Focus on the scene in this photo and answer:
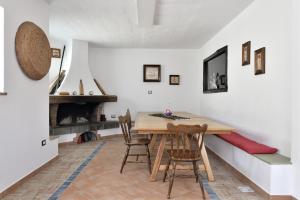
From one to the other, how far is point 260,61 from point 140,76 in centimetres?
415

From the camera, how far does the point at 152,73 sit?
691cm

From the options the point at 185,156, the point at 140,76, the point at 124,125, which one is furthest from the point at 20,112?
the point at 140,76

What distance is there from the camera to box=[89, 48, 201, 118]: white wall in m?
6.91

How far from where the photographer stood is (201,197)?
2646mm

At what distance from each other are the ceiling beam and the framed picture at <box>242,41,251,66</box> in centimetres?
148

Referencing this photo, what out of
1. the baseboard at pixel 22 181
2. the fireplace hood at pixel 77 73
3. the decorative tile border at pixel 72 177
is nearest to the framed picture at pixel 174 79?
the fireplace hood at pixel 77 73

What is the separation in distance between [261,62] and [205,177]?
5.62ft

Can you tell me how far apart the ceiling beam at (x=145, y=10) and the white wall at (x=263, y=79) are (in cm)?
145

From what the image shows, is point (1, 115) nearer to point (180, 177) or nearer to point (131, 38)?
point (180, 177)

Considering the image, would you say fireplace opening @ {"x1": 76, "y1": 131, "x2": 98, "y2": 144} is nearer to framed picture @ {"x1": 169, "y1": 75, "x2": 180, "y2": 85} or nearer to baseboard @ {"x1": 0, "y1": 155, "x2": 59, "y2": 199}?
baseboard @ {"x1": 0, "y1": 155, "x2": 59, "y2": 199}

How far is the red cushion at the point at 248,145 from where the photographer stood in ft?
9.09

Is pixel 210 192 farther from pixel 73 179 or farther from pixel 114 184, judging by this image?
pixel 73 179

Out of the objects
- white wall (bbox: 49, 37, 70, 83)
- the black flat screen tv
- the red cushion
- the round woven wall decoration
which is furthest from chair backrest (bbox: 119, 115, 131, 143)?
white wall (bbox: 49, 37, 70, 83)

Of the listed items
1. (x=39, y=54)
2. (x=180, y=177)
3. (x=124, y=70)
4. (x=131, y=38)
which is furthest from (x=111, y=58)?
(x=180, y=177)
